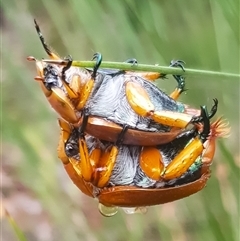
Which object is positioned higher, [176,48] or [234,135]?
[176,48]

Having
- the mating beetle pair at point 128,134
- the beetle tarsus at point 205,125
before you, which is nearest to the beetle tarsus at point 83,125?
the mating beetle pair at point 128,134

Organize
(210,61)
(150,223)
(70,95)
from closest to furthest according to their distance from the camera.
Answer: (70,95) < (210,61) < (150,223)

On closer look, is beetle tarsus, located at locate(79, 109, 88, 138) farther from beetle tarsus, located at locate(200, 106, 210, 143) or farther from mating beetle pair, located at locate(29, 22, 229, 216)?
beetle tarsus, located at locate(200, 106, 210, 143)

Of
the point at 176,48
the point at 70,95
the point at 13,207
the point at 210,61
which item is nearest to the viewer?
the point at 70,95

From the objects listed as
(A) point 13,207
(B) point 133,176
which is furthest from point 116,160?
(A) point 13,207

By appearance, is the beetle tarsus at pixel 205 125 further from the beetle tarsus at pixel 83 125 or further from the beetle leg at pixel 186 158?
the beetle tarsus at pixel 83 125

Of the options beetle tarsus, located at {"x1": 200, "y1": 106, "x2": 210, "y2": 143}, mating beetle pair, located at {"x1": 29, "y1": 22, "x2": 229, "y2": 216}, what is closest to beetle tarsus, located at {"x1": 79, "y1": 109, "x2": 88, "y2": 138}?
mating beetle pair, located at {"x1": 29, "y1": 22, "x2": 229, "y2": 216}

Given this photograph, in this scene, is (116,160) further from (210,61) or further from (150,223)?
(150,223)
